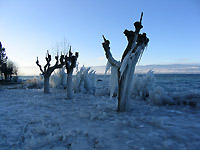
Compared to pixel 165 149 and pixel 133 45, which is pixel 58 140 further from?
pixel 133 45

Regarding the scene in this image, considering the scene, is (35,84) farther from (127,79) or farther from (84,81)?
(127,79)

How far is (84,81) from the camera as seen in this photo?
574 inches

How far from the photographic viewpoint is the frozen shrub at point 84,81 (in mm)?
13766

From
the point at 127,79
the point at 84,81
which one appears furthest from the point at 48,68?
the point at 127,79

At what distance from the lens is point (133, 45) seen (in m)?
5.32

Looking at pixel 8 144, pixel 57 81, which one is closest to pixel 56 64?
pixel 57 81

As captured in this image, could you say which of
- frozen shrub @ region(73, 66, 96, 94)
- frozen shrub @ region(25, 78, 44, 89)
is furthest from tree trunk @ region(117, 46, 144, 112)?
frozen shrub @ region(25, 78, 44, 89)

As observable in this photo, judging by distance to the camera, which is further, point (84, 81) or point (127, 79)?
point (84, 81)

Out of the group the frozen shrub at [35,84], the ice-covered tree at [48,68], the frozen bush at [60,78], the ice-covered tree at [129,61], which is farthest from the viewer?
the frozen shrub at [35,84]

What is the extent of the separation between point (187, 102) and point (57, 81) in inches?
581

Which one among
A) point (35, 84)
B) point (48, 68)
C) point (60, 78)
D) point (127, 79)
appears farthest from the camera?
point (35, 84)

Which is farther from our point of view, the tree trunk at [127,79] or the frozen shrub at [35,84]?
the frozen shrub at [35,84]

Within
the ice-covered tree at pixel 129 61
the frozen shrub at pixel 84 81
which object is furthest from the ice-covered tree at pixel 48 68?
the ice-covered tree at pixel 129 61

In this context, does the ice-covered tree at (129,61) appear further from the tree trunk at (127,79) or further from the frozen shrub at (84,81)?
the frozen shrub at (84,81)
